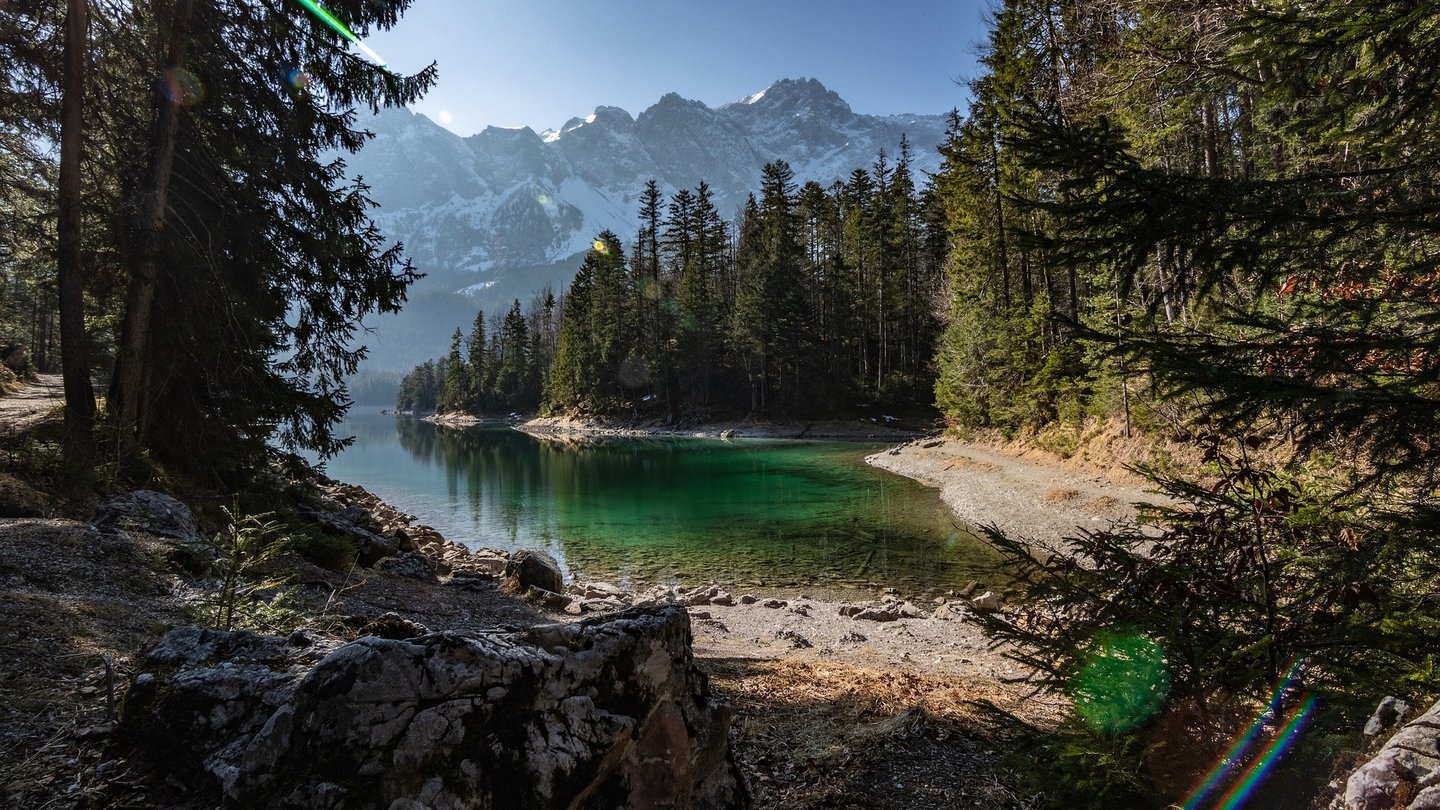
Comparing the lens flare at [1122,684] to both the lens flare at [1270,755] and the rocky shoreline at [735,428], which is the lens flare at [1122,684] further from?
the rocky shoreline at [735,428]

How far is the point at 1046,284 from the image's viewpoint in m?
25.0

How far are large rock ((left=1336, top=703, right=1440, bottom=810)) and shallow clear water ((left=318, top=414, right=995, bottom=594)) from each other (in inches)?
418

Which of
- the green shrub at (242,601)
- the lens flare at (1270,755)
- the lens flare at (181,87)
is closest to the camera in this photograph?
the lens flare at (1270,755)

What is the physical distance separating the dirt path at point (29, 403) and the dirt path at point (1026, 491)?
14.2 metres

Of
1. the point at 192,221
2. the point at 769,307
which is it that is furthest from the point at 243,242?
the point at 769,307

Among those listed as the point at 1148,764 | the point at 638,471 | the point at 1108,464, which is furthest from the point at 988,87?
the point at 1148,764

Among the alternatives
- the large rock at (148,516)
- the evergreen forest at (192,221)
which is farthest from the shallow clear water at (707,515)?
the large rock at (148,516)

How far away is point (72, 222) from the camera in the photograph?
8.16 meters

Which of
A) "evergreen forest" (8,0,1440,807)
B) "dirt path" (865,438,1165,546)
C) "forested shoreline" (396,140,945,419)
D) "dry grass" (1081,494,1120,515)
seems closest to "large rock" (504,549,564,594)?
"evergreen forest" (8,0,1440,807)

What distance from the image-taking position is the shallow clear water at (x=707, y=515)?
14.2 meters

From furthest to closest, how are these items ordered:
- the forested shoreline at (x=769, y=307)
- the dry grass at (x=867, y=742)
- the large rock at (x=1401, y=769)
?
1. the forested shoreline at (x=769, y=307)
2. the dry grass at (x=867, y=742)
3. the large rock at (x=1401, y=769)

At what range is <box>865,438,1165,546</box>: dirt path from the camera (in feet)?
49.6

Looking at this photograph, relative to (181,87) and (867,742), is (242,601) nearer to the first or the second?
(867,742)

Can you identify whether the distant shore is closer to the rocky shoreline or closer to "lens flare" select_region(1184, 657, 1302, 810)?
the rocky shoreline
